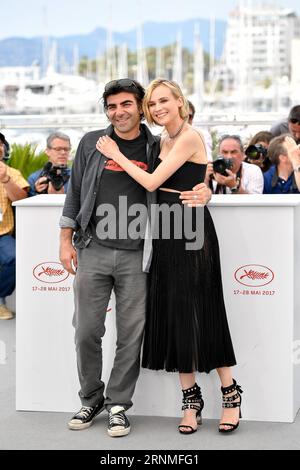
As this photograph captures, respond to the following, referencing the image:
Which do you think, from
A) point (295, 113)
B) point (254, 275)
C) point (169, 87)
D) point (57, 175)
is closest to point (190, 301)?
point (254, 275)

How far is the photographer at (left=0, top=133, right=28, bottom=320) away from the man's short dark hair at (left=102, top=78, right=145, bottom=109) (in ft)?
9.83

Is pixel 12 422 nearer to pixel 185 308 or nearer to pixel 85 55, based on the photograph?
pixel 185 308

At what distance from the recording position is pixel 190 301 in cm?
501

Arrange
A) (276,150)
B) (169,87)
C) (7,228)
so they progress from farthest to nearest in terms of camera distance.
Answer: (7,228)
(276,150)
(169,87)

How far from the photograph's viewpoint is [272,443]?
4.86m

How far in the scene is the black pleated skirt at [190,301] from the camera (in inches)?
197

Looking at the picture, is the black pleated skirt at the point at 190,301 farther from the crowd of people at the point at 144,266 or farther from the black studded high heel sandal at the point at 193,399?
the black studded high heel sandal at the point at 193,399

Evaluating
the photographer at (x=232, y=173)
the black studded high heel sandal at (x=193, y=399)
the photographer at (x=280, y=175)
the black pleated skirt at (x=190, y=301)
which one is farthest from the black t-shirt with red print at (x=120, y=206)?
the photographer at (x=280, y=175)

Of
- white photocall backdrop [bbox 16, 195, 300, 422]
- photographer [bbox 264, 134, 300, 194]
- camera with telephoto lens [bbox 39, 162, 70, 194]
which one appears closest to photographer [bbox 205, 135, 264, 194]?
photographer [bbox 264, 134, 300, 194]

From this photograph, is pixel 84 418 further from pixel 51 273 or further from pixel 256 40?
pixel 256 40

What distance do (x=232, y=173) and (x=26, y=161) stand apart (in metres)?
3.55

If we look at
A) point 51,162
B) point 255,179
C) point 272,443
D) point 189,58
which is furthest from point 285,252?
point 189,58
